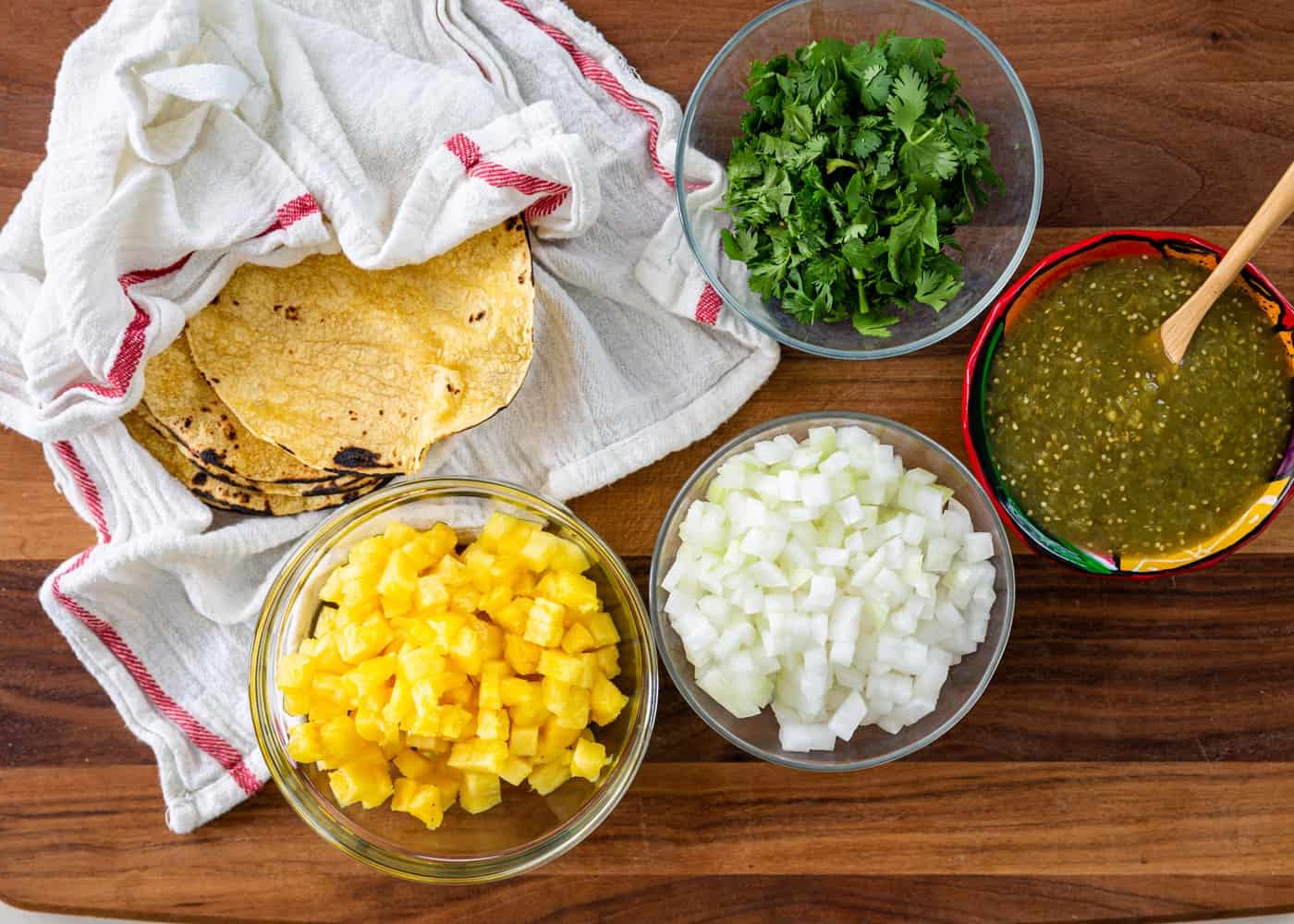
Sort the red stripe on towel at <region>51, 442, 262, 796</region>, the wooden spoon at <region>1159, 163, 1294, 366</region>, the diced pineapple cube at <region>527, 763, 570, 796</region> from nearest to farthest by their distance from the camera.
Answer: the wooden spoon at <region>1159, 163, 1294, 366</region> < the diced pineapple cube at <region>527, 763, 570, 796</region> < the red stripe on towel at <region>51, 442, 262, 796</region>

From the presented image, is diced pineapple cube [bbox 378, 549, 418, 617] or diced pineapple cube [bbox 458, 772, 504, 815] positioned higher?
diced pineapple cube [bbox 378, 549, 418, 617]

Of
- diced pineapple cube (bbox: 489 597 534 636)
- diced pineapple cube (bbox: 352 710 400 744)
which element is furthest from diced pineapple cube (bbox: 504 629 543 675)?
diced pineapple cube (bbox: 352 710 400 744)

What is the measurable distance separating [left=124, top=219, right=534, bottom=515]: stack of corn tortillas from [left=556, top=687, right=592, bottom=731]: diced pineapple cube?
503mm

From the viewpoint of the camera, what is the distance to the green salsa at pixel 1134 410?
5.94 ft

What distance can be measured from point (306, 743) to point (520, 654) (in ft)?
1.28

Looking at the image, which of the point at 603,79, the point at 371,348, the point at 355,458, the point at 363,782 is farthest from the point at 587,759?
the point at 603,79

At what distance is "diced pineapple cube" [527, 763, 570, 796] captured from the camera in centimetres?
187

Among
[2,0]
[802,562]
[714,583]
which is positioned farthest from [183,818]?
[2,0]

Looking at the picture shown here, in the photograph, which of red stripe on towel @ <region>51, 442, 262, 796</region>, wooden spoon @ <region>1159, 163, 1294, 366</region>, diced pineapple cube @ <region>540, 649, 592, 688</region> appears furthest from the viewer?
red stripe on towel @ <region>51, 442, 262, 796</region>

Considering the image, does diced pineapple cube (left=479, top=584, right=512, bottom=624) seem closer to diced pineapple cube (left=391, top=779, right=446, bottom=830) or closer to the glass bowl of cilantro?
diced pineapple cube (left=391, top=779, right=446, bottom=830)

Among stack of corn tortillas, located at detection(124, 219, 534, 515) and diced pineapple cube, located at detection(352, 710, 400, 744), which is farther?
stack of corn tortillas, located at detection(124, 219, 534, 515)

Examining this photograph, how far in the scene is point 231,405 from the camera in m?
1.88

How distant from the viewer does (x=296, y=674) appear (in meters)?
1.78

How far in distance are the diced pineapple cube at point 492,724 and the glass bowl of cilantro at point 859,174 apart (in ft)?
2.77
